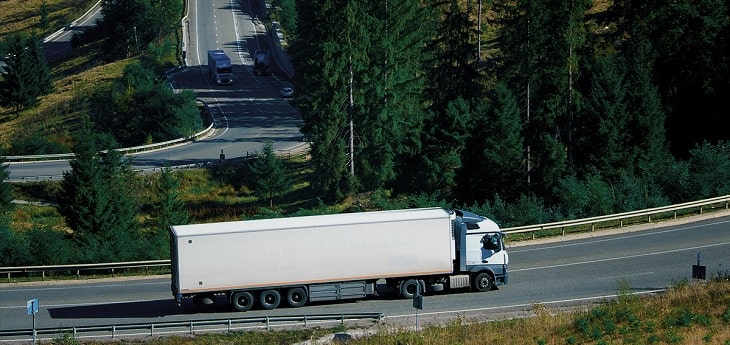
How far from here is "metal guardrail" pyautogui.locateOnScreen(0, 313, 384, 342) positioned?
94.0 ft

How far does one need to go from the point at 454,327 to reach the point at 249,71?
3019 inches

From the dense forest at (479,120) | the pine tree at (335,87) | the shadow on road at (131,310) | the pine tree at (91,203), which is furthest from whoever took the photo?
the pine tree at (335,87)

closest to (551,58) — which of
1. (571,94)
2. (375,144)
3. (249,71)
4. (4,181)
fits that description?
(571,94)

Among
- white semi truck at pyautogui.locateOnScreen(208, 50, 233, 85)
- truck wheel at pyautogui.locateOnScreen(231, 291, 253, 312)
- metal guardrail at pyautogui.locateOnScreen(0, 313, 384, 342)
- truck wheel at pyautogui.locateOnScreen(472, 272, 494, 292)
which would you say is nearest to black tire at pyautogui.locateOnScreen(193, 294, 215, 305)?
truck wheel at pyautogui.locateOnScreen(231, 291, 253, 312)

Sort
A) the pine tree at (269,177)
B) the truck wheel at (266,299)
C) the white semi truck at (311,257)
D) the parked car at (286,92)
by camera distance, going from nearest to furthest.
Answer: the white semi truck at (311,257), the truck wheel at (266,299), the pine tree at (269,177), the parked car at (286,92)

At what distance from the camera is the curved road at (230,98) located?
232ft

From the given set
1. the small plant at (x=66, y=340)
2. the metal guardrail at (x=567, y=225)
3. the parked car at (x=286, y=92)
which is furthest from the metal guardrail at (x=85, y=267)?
the parked car at (x=286, y=92)

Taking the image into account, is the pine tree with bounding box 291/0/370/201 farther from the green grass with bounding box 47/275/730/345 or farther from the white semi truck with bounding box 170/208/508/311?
the green grass with bounding box 47/275/730/345

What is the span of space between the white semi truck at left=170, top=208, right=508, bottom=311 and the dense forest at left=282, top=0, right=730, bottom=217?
64.4ft

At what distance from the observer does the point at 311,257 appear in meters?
30.6

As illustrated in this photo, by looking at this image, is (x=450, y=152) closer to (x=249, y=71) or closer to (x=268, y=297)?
(x=268, y=297)

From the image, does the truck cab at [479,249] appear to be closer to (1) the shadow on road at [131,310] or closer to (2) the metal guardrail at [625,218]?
(2) the metal guardrail at [625,218]

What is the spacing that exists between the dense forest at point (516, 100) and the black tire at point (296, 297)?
21.0 metres

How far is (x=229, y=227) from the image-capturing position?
101 feet
